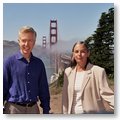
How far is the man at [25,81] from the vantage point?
89.2 inches

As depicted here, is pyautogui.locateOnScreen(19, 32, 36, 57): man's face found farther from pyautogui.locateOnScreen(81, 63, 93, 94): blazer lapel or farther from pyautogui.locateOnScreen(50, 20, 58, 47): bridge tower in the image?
pyautogui.locateOnScreen(81, 63, 93, 94): blazer lapel

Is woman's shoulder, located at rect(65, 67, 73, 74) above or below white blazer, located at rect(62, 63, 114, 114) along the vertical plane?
above

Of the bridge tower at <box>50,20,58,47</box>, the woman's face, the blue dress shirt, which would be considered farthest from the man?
the woman's face

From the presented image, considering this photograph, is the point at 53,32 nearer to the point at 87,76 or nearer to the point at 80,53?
the point at 80,53

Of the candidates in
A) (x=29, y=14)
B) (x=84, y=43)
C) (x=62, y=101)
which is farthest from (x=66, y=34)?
(x=62, y=101)

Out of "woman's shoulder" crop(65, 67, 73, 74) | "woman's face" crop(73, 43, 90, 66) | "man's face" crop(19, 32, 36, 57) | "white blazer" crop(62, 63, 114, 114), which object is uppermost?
"man's face" crop(19, 32, 36, 57)

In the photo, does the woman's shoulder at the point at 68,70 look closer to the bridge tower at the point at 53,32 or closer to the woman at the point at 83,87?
the woman at the point at 83,87

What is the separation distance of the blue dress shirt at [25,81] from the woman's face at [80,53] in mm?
281

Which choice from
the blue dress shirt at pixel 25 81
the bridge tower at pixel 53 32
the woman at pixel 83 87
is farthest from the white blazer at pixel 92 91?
the bridge tower at pixel 53 32

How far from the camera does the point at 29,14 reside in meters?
2.30

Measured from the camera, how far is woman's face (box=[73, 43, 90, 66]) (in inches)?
90.0

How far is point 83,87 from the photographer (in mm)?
2273

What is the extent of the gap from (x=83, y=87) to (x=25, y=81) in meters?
0.46

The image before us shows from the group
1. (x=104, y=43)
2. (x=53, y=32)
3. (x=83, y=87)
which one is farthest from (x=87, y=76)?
(x=53, y=32)
